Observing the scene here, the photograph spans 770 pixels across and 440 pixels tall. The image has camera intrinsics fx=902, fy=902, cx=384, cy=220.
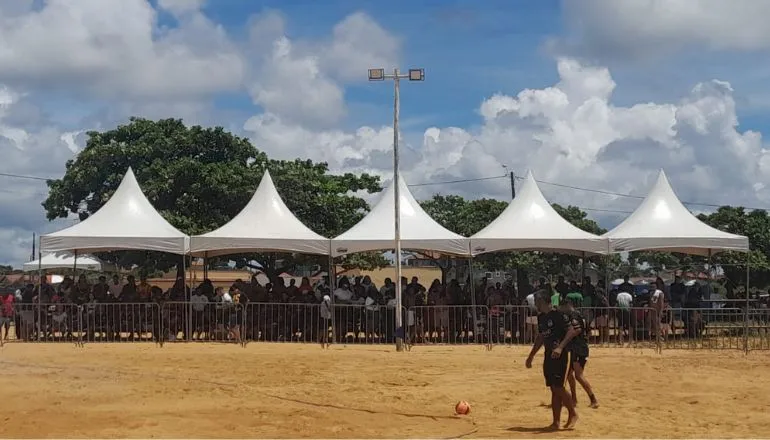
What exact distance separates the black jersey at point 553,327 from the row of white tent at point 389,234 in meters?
10.7

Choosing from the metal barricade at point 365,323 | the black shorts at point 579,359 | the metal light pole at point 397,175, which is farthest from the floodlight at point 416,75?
the black shorts at point 579,359

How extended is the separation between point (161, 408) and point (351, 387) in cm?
321

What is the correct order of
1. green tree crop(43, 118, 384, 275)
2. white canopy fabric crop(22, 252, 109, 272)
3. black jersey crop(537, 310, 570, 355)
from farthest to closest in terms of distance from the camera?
white canopy fabric crop(22, 252, 109, 272) → green tree crop(43, 118, 384, 275) → black jersey crop(537, 310, 570, 355)

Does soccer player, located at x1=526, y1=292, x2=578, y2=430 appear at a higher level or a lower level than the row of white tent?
lower

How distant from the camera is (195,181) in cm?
3212

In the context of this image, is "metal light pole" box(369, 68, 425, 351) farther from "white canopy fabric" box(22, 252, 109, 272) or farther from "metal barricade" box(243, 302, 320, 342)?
"white canopy fabric" box(22, 252, 109, 272)

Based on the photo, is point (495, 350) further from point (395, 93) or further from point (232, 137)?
point (232, 137)

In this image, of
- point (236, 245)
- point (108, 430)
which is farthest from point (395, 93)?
point (108, 430)

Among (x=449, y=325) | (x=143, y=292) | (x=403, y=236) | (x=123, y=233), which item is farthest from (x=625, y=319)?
(x=123, y=233)

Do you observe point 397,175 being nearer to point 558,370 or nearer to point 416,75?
point 416,75

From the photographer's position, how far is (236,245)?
21531 millimetres

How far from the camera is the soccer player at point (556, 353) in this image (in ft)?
33.1

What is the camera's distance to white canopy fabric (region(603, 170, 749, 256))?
21312 millimetres

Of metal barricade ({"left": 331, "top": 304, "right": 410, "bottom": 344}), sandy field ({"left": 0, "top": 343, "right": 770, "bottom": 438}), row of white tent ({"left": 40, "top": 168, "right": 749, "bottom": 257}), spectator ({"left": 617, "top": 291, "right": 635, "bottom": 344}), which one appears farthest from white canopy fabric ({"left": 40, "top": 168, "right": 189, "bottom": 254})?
spectator ({"left": 617, "top": 291, "right": 635, "bottom": 344})
